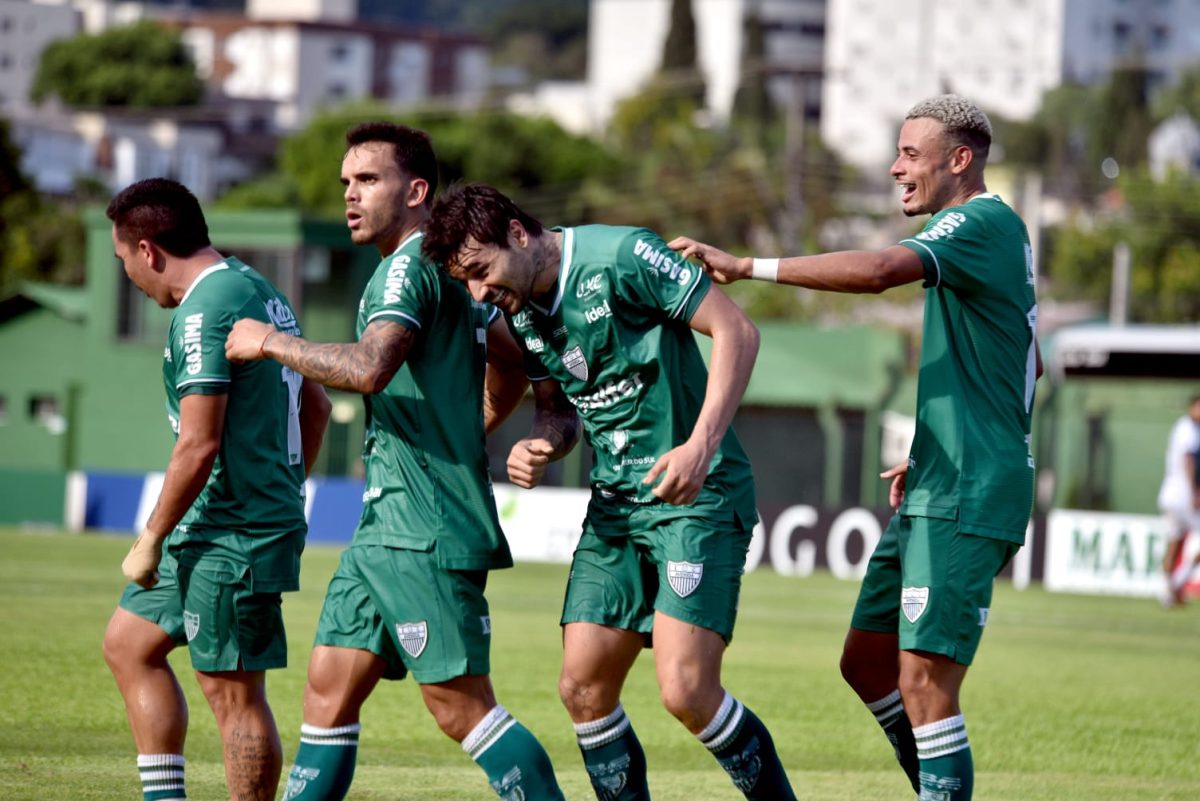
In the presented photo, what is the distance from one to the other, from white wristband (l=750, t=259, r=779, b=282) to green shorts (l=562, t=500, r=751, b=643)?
828 mm

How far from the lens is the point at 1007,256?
6.74 meters

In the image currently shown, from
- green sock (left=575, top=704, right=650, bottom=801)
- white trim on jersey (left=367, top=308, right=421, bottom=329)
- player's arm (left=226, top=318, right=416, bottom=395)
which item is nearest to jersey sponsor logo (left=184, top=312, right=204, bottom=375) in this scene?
player's arm (left=226, top=318, right=416, bottom=395)

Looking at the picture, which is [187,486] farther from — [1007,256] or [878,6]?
[878,6]

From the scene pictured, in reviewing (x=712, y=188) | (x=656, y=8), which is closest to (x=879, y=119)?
(x=656, y=8)

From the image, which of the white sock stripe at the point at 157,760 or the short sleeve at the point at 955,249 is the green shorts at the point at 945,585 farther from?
the white sock stripe at the point at 157,760

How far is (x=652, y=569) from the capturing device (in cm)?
674

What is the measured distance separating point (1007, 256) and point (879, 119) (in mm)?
143431

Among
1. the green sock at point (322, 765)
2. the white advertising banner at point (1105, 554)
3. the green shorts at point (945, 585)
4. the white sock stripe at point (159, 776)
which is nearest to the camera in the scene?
the green sock at point (322, 765)

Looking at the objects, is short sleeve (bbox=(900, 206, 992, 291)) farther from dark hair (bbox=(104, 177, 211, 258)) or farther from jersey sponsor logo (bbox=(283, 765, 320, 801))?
jersey sponsor logo (bbox=(283, 765, 320, 801))

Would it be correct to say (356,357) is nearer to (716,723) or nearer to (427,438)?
(427,438)

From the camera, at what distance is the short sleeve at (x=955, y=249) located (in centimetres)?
657

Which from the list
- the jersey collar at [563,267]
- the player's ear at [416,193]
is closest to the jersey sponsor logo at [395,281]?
the player's ear at [416,193]

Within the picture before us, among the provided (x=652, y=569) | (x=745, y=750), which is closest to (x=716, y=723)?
(x=745, y=750)

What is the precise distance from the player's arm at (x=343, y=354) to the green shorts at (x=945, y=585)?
188cm
